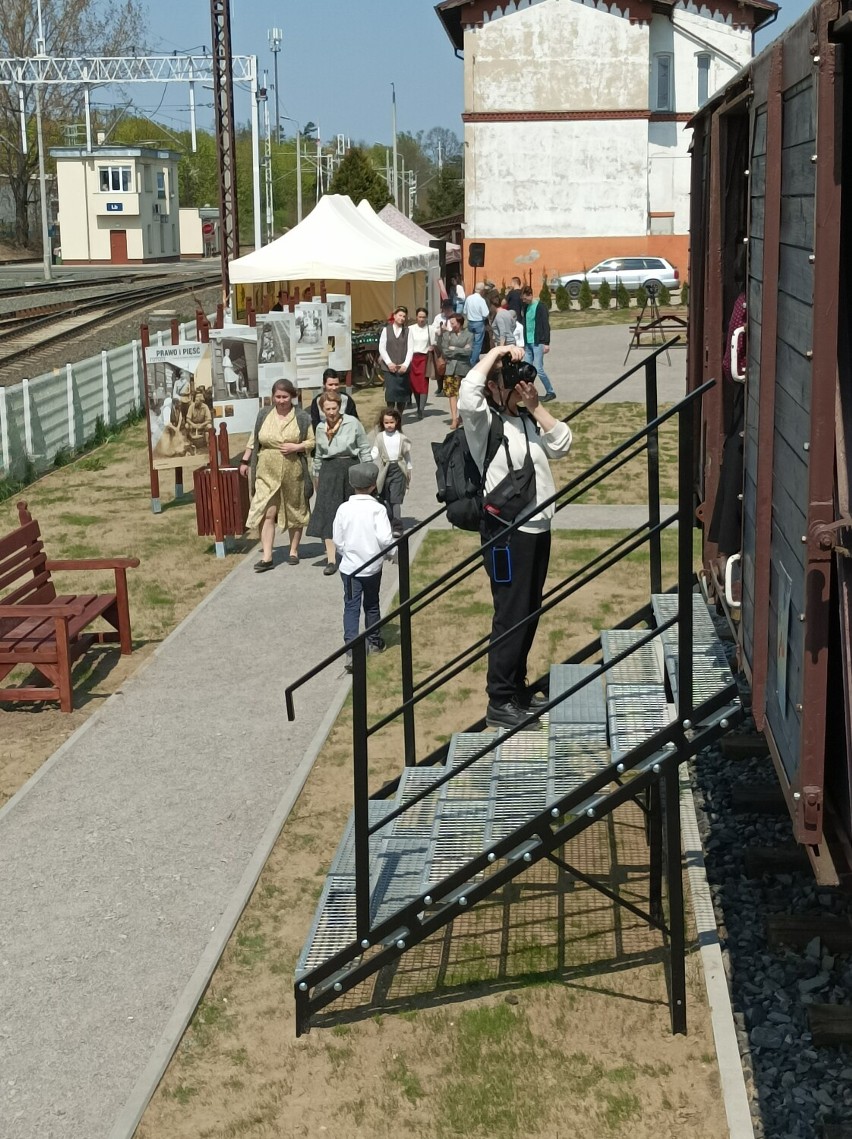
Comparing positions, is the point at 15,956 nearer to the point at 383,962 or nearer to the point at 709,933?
the point at 383,962

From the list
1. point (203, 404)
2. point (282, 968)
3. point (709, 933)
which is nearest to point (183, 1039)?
point (282, 968)

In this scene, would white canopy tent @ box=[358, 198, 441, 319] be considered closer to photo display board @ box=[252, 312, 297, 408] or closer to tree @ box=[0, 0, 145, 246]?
photo display board @ box=[252, 312, 297, 408]

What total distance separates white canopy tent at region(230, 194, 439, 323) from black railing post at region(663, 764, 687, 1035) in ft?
59.1

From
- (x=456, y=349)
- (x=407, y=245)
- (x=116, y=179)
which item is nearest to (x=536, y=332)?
(x=456, y=349)

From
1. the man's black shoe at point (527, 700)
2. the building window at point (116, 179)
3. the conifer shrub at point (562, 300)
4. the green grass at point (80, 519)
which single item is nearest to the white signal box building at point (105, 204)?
the building window at point (116, 179)

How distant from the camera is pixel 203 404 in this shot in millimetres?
15375

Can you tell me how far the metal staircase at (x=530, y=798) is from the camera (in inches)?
211

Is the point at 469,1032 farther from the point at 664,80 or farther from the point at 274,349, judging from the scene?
the point at 664,80

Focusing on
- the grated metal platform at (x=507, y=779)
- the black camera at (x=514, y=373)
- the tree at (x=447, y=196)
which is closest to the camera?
the grated metal platform at (x=507, y=779)

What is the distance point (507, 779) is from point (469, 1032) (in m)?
1.04

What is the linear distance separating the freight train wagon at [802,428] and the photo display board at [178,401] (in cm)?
1010

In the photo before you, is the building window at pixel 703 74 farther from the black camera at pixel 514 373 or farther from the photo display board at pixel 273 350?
the black camera at pixel 514 373

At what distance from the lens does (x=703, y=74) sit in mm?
50000

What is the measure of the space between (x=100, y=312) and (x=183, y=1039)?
3570 cm
